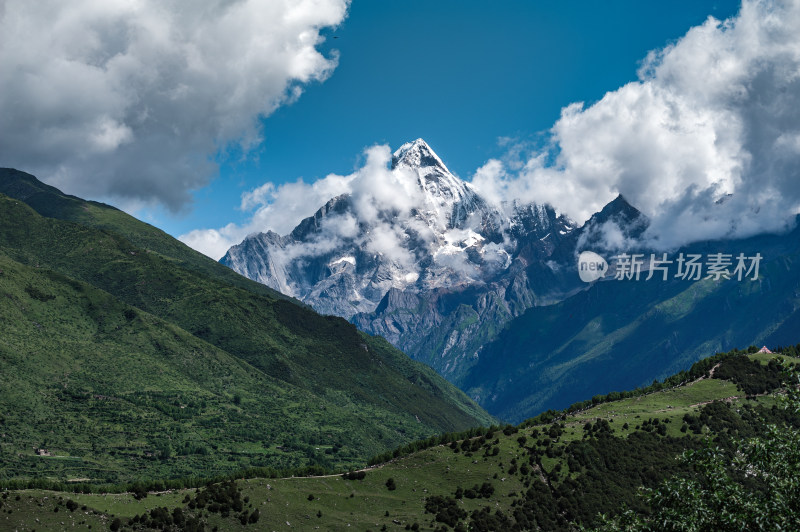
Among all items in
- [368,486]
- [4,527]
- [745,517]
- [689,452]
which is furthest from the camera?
[368,486]

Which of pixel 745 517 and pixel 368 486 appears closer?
pixel 745 517

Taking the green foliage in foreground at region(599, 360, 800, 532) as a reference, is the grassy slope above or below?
below

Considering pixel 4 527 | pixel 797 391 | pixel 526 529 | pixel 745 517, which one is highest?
pixel 797 391

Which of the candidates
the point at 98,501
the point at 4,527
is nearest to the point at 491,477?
the point at 98,501

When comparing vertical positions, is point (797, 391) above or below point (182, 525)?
above

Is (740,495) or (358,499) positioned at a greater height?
(740,495)

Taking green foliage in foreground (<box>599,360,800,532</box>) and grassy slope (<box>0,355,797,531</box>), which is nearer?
green foliage in foreground (<box>599,360,800,532</box>)

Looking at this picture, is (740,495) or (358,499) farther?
(358,499)

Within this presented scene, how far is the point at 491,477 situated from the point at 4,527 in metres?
113

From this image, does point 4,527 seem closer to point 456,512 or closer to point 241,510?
point 241,510

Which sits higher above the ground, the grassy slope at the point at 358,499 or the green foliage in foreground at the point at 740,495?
the green foliage in foreground at the point at 740,495

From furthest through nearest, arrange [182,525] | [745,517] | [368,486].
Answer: [368,486] < [182,525] < [745,517]

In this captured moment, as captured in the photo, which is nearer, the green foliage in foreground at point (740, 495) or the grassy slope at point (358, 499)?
the green foliage in foreground at point (740, 495)

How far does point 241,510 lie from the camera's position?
159 m
